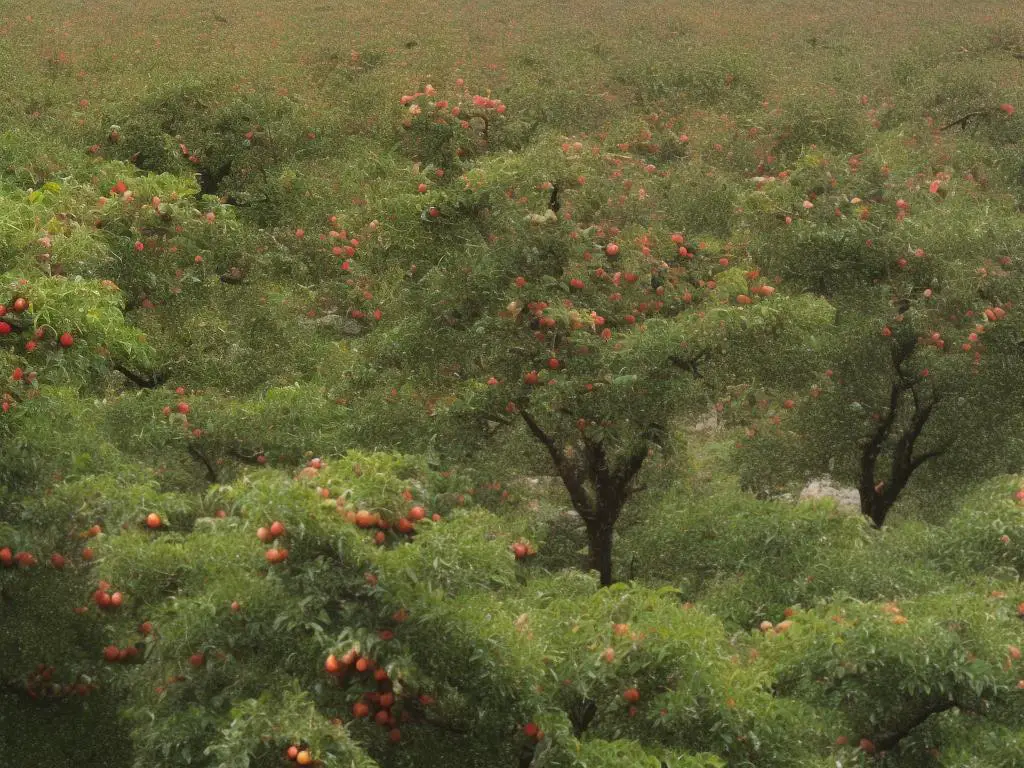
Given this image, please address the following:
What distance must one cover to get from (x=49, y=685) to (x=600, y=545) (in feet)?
22.9

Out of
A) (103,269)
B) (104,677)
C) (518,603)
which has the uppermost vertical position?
(518,603)

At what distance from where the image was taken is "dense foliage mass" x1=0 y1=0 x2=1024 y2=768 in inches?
412

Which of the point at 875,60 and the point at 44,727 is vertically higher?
the point at 44,727

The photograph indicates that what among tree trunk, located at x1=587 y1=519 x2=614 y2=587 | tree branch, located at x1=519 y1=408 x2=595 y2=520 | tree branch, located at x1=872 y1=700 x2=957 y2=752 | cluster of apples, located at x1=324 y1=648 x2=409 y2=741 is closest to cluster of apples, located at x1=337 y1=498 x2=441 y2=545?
cluster of apples, located at x1=324 y1=648 x2=409 y2=741

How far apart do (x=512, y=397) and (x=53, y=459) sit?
534 cm

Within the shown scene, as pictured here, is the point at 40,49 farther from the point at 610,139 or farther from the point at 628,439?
the point at 628,439

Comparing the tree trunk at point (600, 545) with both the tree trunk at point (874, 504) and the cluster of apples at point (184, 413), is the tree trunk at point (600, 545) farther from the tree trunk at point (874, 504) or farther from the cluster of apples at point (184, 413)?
the cluster of apples at point (184, 413)

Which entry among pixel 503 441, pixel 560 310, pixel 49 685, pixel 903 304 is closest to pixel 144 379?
pixel 503 441

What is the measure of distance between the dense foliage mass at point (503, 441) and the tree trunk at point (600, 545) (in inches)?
1.9

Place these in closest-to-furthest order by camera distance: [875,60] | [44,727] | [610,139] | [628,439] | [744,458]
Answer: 1. [44,727]
2. [628,439]
3. [744,458]
4. [610,139]
5. [875,60]

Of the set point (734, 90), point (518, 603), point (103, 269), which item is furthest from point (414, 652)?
point (734, 90)

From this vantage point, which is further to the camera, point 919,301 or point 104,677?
point 919,301

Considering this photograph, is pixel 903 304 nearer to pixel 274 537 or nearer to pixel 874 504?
pixel 874 504

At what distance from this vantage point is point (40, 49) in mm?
38188
